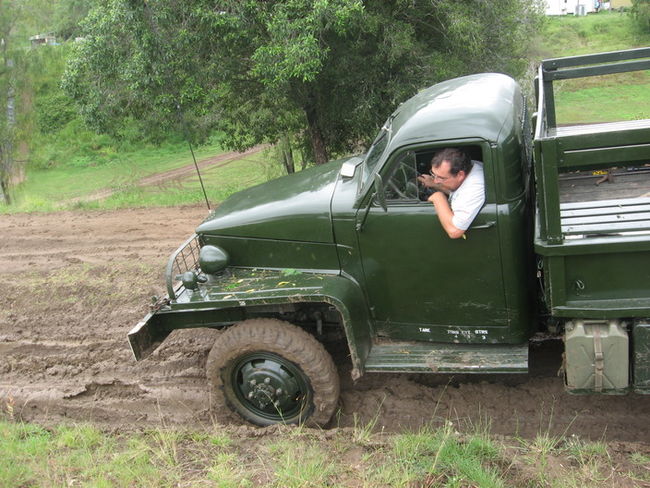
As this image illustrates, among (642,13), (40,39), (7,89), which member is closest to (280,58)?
(7,89)

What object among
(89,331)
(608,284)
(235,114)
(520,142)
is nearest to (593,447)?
(608,284)

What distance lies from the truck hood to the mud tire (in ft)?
2.11

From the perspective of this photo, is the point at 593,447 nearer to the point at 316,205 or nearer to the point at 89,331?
the point at 316,205

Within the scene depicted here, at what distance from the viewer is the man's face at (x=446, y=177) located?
4.12 metres

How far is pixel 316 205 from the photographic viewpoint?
15.0ft

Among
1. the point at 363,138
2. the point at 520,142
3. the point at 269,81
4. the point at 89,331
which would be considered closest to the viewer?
the point at 520,142

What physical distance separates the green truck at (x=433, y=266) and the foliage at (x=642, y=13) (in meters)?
32.2

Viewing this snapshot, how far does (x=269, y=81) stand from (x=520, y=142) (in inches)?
250

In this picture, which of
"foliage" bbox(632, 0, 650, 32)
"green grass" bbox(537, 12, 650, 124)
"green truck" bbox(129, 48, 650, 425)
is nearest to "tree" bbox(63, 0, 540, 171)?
"green truck" bbox(129, 48, 650, 425)

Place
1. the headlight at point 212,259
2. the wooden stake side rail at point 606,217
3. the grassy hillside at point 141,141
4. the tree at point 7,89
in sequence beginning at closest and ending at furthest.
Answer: the wooden stake side rail at point 606,217 → the headlight at point 212,259 → the tree at point 7,89 → the grassy hillside at point 141,141

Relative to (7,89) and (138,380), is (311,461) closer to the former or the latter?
(138,380)

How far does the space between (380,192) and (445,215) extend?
1.43 ft

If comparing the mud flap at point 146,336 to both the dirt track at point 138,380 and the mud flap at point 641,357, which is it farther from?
the mud flap at point 641,357

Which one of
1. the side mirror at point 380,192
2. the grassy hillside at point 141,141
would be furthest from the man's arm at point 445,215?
the grassy hillside at point 141,141
